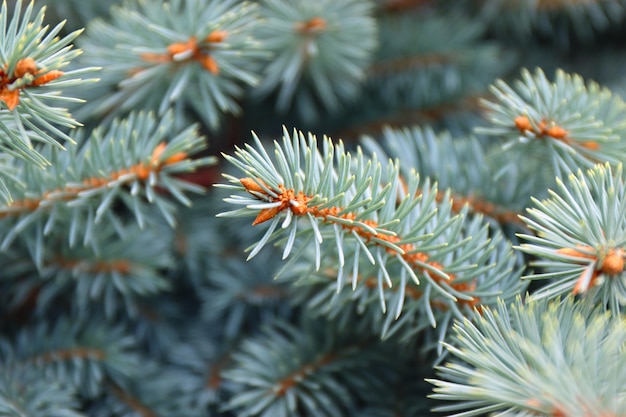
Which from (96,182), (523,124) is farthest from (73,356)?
(523,124)

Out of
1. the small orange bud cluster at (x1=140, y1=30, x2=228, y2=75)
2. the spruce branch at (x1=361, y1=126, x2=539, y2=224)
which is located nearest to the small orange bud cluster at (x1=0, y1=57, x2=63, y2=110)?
the small orange bud cluster at (x1=140, y1=30, x2=228, y2=75)

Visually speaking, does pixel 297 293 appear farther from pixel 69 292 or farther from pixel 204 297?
pixel 69 292

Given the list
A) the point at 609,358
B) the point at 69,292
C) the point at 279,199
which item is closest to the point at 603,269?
the point at 609,358

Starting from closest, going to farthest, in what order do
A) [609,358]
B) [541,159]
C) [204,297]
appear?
1. [609,358]
2. [541,159]
3. [204,297]

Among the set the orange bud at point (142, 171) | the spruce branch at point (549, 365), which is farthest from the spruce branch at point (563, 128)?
the orange bud at point (142, 171)

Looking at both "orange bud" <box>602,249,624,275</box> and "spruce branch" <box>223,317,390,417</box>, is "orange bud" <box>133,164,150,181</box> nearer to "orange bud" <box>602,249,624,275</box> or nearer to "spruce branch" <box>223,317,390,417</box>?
"spruce branch" <box>223,317,390,417</box>
